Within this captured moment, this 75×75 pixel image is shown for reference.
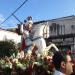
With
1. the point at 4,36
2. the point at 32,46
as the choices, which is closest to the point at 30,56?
the point at 32,46

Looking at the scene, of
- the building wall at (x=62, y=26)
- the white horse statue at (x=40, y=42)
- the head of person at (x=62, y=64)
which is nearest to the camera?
the head of person at (x=62, y=64)

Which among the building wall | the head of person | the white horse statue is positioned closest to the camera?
the head of person

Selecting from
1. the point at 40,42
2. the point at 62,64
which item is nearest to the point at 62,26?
the point at 40,42

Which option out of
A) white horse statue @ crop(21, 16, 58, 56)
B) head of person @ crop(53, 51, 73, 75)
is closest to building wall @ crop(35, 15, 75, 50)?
white horse statue @ crop(21, 16, 58, 56)

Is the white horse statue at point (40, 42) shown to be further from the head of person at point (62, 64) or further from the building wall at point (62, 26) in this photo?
the building wall at point (62, 26)

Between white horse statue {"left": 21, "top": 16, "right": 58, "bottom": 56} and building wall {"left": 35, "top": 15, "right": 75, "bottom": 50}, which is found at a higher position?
building wall {"left": 35, "top": 15, "right": 75, "bottom": 50}

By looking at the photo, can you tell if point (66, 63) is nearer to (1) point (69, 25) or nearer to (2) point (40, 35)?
(2) point (40, 35)

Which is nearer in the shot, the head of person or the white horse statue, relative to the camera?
the head of person

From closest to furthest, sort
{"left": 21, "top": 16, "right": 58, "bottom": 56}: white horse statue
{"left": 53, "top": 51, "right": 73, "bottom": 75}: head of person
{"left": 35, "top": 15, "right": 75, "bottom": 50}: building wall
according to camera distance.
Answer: {"left": 53, "top": 51, "right": 73, "bottom": 75}: head of person
{"left": 21, "top": 16, "right": 58, "bottom": 56}: white horse statue
{"left": 35, "top": 15, "right": 75, "bottom": 50}: building wall

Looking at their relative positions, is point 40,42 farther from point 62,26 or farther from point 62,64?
point 62,26

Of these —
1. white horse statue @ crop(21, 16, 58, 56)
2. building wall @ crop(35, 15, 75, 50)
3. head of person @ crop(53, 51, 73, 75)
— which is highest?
building wall @ crop(35, 15, 75, 50)

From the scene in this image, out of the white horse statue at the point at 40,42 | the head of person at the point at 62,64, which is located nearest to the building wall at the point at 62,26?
the white horse statue at the point at 40,42

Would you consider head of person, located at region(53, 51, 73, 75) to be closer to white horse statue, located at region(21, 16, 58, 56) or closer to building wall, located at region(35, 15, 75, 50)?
white horse statue, located at region(21, 16, 58, 56)

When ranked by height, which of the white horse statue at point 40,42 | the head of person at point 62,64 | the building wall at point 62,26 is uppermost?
the building wall at point 62,26
